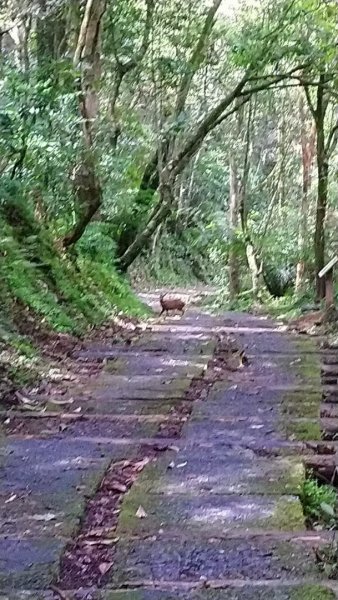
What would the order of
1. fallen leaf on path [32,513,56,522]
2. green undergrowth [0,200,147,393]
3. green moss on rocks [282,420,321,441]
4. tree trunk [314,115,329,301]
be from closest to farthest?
fallen leaf on path [32,513,56,522] < green moss on rocks [282,420,321,441] < green undergrowth [0,200,147,393] < tree trunk [314,115,329,301]

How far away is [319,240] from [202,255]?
1713 cm

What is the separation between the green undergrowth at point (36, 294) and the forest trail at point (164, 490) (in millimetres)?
651

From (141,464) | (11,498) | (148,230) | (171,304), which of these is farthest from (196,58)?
(11,498)

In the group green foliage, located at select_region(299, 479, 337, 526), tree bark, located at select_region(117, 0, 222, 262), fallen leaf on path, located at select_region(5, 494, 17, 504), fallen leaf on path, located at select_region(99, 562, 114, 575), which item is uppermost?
tree bark, located at select_region(117, 0, 222, 262)

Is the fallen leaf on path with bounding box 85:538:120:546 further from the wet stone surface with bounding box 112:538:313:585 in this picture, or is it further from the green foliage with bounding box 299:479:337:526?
the green foliage with bounding box 299:479:337:526

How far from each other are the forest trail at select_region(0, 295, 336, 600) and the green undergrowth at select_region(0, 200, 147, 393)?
25.6 inches

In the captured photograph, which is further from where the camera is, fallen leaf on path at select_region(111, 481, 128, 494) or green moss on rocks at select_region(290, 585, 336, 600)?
fallen leaf on path at select_region(111, 481, 128, 494)

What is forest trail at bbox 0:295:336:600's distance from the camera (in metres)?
2.82

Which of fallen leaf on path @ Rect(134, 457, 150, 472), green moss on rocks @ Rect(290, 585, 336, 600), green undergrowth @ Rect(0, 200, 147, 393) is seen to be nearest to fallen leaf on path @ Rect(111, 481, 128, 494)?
fallen leaf on path @ Rect(134, 457, 150, 472)

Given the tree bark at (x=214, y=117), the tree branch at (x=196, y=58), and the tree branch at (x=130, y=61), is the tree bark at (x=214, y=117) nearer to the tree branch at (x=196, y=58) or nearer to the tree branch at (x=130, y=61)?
the tree branch at (x=196, y=58)

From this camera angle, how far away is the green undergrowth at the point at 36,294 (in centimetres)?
693

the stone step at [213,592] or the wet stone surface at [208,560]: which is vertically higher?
the stone step at [213,592]

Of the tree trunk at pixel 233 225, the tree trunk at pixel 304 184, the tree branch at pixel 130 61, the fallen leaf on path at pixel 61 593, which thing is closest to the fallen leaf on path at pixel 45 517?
the fallen leaf on path at pixel 61 593

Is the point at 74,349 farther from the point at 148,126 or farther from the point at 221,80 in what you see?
the point at 221,80
